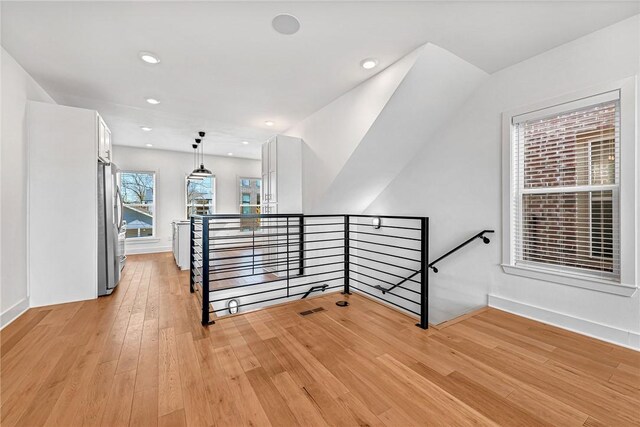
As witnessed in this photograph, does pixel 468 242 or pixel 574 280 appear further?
pixel 468 242

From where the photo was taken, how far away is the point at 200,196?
7582mm

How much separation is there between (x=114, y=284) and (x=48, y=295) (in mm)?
617

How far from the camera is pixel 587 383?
1.66 metres

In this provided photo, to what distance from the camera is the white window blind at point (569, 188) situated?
7.15 feet

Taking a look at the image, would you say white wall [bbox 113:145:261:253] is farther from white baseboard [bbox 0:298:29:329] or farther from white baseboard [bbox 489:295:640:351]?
white baseboard [bbox 489:295:640:351]

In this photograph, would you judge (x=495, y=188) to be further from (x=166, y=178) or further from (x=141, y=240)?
(x=141, y=240)

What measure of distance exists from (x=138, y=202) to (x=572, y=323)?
8.28 m

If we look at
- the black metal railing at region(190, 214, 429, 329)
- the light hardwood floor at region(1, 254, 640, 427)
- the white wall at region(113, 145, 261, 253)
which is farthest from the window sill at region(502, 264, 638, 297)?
the white wall at region(113, 145, 261, 253)

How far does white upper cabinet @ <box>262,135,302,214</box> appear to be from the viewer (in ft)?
14.6

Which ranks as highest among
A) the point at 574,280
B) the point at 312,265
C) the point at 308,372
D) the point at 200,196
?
the point at 200,196

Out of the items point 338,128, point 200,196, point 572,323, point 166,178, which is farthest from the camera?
point 200,196

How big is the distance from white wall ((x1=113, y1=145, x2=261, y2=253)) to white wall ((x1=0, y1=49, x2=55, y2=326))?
4.01 m

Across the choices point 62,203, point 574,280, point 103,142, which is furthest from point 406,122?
point 62,203

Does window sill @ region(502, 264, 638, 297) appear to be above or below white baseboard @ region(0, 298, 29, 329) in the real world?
above
